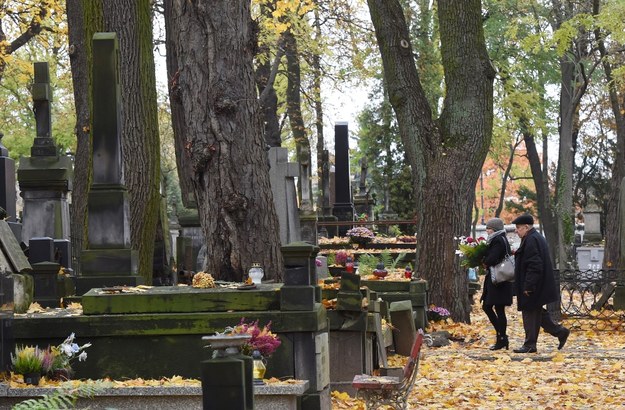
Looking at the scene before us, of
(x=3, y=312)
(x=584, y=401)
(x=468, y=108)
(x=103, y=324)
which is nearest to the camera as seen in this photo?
(x=3, y=312)

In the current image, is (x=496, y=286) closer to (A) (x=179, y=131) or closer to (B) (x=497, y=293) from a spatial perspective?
(B) (x=497, y=293)

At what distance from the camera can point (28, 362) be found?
31.4 ft

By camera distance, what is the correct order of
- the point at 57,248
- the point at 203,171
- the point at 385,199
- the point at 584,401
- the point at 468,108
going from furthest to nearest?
1. the point at 385,199
2. the point at 468,108
3. the point at 57,248
4. the point at 203,171
5. the point at 584,401

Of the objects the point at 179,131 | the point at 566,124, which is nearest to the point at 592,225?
the point at 566,124

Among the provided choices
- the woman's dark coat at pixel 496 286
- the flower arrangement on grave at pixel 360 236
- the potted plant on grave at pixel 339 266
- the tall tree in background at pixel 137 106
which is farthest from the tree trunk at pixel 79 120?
the flower arrangement on grave at pixel 360 236

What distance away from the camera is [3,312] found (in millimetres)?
9469

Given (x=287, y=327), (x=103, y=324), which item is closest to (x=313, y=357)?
(x=287, y=327)

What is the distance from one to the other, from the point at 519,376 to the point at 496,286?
293 centimetres

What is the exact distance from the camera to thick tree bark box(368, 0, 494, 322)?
19.0 metres

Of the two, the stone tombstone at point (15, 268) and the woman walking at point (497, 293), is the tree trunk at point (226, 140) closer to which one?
the stone tombstone at point (15, 268)

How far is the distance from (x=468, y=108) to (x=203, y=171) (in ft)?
23.3

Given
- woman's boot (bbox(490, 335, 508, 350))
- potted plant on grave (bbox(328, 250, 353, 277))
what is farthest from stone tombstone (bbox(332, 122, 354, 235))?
woman's boot (bbox(490, 335, 508, 350))

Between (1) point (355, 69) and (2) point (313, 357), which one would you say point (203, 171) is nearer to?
(2) point (313, 357)

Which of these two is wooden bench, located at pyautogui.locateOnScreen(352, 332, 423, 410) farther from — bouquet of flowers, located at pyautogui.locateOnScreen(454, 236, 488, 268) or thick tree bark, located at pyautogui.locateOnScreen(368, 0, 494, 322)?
thick tree bark, located at pyautogui.locateOnScreen(368, 0, 494, 322)
